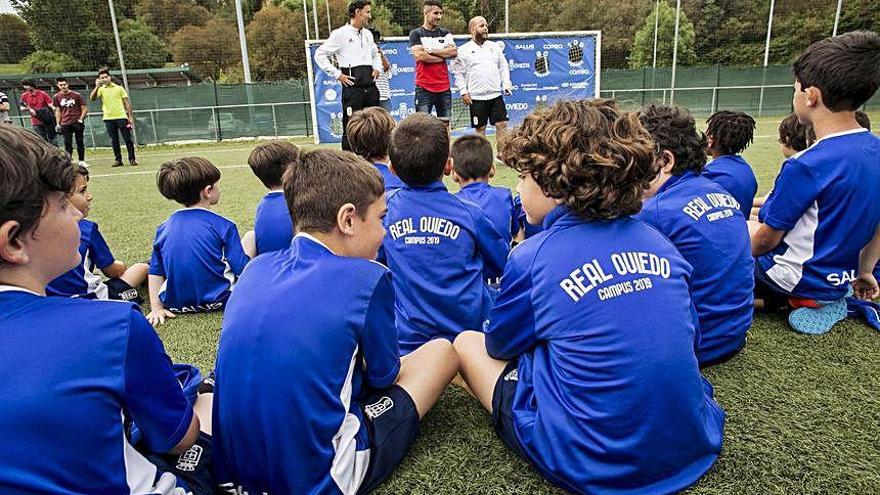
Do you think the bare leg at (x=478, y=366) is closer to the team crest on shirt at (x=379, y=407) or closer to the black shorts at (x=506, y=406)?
the black shorts at (x=506, y=406)

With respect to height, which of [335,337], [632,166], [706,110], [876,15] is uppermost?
[876,15]

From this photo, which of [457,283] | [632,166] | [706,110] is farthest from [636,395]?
[706,110]

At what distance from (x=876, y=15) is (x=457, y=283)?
30392mm

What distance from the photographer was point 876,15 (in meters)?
23.7

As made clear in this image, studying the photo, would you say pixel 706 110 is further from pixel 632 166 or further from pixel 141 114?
pixel 632 166

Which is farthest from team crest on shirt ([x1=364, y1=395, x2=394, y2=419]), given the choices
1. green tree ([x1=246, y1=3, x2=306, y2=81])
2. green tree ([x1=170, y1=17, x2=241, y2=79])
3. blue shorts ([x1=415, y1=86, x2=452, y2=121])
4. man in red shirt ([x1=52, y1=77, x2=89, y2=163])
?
green tree ([x1=170, y1=17, x2=241, y2=79])

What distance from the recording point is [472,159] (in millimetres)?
3086

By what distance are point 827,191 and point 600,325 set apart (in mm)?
1714

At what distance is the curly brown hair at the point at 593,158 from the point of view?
146 centimetres

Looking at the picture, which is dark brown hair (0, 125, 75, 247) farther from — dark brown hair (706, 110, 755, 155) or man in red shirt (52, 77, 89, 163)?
man in red shirt (52, 77, 89, 163)

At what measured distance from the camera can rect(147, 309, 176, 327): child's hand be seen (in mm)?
2966

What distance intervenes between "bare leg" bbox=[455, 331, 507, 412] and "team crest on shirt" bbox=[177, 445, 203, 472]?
34.2 inches

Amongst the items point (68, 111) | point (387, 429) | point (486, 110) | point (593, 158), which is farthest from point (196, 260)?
point (68, 111)

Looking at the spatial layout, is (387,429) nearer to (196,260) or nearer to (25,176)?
(25,176)
